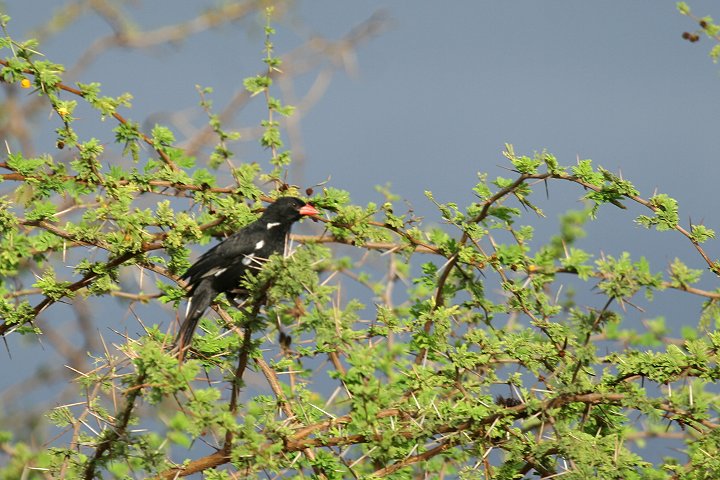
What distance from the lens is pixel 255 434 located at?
450 cm

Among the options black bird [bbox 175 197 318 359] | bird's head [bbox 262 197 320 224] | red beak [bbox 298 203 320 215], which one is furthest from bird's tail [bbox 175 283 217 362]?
red beak [bbox 298 203 320 215]

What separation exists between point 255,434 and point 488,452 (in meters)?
1.22

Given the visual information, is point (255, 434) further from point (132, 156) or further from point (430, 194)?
point (132, 156)

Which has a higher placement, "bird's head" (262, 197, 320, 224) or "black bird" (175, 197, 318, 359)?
"bird's head" (262, 197, 320, 224)

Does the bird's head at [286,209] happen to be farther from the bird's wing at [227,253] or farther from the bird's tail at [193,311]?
the bird's tail at [193,311]

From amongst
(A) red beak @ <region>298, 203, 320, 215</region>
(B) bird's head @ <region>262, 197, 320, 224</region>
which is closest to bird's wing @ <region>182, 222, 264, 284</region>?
(B) bird's head @ <region>262, 197, 320, 224</region>

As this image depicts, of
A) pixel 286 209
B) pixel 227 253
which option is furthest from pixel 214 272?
pixel 286 209

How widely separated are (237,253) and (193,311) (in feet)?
1.70

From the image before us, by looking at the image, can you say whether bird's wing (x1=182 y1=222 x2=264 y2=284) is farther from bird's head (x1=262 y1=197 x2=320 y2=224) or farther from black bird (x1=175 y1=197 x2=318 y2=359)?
bird's head (x1=262 y1=197 x2=320 y2=224)

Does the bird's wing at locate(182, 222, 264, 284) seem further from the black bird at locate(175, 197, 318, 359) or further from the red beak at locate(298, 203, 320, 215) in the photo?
the red beak at locate(298, 203, 320, 215)

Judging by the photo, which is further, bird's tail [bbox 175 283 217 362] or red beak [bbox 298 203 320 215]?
red beak [bbox 298 203 320 215]

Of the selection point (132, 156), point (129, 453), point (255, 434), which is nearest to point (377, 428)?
point (255, 434)

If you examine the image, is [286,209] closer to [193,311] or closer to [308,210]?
[308,210]

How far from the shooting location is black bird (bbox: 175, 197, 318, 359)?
6.11 metres
